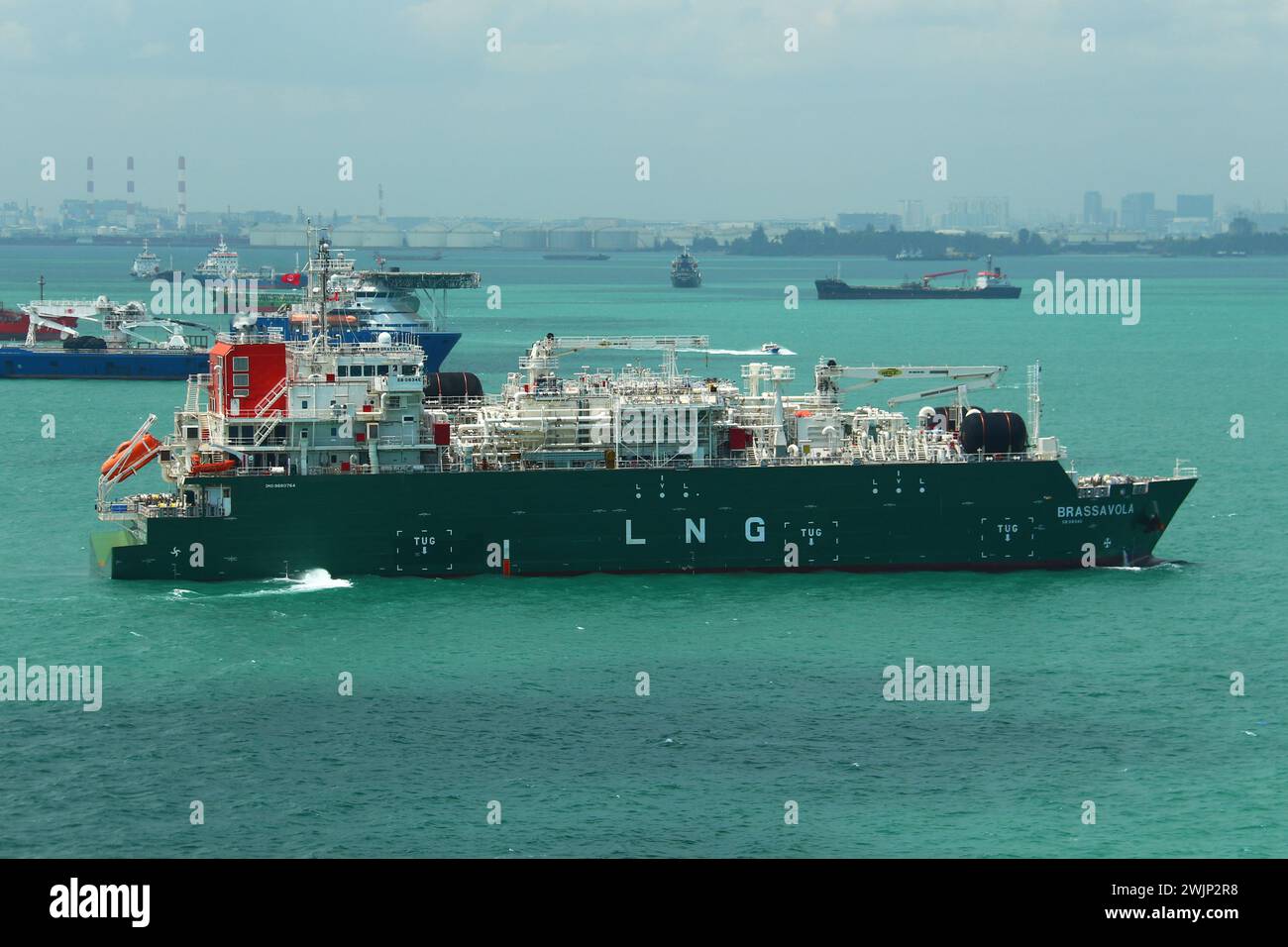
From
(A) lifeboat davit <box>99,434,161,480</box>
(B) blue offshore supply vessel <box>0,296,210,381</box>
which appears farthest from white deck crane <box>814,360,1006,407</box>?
(B) blue offshore supply vessel <box>0,296,210,381</box>

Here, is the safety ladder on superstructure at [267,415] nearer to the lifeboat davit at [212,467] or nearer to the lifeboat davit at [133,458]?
the lifeboat davit at [212,467]

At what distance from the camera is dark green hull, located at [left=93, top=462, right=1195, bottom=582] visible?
57156 millimetres

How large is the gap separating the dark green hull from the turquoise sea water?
2.91 feet

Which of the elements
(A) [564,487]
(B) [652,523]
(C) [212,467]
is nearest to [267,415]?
(C) [212,467]

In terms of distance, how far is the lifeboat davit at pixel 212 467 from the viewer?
5681 cm

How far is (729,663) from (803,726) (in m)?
5.51

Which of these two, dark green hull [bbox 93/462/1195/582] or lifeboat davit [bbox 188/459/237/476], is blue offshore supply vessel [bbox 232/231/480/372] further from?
dark green hull [bbox 93/462/1195/582]

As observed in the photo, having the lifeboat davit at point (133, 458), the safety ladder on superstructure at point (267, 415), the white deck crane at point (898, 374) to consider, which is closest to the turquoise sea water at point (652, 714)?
the lifeboat davit at point (133, 458)

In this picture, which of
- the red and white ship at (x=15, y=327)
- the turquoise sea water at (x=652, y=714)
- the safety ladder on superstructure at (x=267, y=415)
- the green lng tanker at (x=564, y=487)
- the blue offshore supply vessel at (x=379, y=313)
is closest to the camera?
the turquoise sea water at (x=652, y=714)

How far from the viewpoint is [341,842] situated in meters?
36.6

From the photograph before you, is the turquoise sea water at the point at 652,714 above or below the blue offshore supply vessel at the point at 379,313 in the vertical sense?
below

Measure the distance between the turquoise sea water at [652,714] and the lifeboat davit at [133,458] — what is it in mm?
3646

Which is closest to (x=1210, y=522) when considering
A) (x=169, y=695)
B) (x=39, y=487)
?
(x=169, y=695)

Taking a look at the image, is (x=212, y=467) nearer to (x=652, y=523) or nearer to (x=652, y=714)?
(x=652, y=523)
